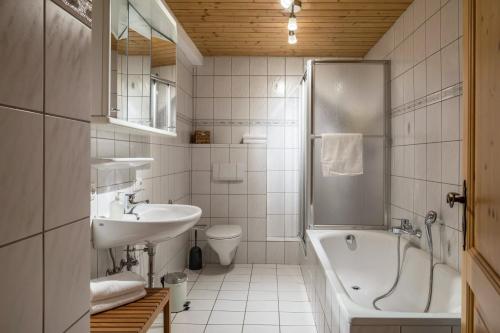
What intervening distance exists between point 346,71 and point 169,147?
5.67ft

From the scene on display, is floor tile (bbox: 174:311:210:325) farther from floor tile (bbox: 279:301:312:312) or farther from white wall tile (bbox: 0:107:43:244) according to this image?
white wall tile (bbox: 0:107:43:244)

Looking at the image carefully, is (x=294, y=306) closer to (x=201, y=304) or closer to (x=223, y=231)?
(x=201, y=304)

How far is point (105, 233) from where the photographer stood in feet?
5.58

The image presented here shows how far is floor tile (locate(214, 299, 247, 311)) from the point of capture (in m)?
2.67

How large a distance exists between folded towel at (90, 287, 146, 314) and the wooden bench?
20mm

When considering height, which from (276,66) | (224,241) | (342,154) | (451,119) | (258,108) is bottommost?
(224,241)

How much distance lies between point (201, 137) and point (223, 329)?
214 cm

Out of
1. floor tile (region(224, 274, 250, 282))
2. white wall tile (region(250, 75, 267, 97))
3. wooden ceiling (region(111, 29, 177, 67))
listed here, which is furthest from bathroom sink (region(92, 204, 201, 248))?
white wall tile (region(250, 75, 267, 97))

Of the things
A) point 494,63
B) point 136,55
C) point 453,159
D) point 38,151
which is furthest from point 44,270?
point 453,159

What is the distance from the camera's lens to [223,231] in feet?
11.3

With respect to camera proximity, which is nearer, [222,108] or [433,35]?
[433,35]

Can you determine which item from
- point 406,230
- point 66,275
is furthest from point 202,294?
point 66,275

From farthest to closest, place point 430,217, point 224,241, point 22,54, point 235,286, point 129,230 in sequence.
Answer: point 224,241 < point 235,286 < point 430,217 < point 129,230 < point 22,54

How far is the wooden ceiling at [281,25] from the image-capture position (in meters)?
2.59
